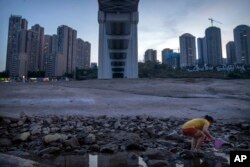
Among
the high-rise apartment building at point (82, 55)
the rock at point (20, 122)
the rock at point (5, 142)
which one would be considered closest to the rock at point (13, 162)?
the rock at point (5, 142)

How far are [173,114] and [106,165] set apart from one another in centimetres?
693

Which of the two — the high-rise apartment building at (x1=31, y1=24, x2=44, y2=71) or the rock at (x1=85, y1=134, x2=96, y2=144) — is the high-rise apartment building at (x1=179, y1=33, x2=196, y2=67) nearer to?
the high-rise apartment building at (x1=31, y1=24, x2=44, y2=71)

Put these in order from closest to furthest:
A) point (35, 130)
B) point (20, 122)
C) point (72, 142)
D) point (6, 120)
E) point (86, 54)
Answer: point (72, 142) → point (35, 130) → point (20, 122) → point (6, 120) → point (86, 54)

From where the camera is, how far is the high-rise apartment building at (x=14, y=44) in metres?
60.4

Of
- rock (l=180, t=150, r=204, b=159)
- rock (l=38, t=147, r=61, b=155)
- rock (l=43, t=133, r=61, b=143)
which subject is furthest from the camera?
rock (l=43, t=133, r=61, b=143)

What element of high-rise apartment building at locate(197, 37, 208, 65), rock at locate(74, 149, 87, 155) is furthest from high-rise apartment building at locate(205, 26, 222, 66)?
rock at locate(74, 149, 87, 155)

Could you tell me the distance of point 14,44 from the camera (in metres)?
65.3

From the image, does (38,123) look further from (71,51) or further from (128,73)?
(71,51)

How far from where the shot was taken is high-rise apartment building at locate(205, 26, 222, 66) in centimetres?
8619

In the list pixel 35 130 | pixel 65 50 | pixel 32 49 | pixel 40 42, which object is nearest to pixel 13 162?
pixel 35 130

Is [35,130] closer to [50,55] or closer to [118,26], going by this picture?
[118,26]

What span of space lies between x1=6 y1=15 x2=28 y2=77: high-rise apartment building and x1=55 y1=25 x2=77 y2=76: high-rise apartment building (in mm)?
14167

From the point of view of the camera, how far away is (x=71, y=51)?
8856cm

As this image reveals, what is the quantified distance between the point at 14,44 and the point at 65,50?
2156 cm
